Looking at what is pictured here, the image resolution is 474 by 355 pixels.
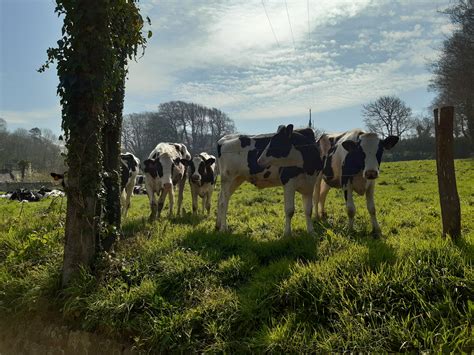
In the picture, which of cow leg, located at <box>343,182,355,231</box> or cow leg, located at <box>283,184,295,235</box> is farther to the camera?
cow leg, located at <box>343,182,355,231</box>

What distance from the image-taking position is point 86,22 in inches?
221

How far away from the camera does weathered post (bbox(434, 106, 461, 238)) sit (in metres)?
4.92

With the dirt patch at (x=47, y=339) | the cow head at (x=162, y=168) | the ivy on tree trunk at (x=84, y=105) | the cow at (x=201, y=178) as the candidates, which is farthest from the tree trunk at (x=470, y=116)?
the dirt patch at (x=47, y=339)

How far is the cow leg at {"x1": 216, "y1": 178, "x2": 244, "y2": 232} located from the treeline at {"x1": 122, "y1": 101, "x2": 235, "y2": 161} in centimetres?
4333

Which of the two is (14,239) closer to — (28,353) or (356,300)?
(28,353)

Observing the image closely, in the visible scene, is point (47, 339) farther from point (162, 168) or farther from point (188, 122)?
point (188, 122)

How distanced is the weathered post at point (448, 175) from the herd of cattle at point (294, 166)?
1.63m

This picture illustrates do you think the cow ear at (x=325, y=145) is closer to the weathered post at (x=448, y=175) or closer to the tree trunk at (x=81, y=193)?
the weathered post at (x=448, y=175)

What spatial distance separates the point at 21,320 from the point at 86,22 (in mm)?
4607

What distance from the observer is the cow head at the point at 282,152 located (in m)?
7.48

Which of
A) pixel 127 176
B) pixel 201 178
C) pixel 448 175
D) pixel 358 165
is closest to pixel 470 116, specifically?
pixel 201 178

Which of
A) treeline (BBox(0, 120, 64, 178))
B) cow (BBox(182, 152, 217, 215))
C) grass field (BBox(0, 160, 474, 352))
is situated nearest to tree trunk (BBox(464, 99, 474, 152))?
cow (BBox(182, 152, 217, 215))

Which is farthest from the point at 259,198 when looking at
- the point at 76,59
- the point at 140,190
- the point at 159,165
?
the point at 140,190

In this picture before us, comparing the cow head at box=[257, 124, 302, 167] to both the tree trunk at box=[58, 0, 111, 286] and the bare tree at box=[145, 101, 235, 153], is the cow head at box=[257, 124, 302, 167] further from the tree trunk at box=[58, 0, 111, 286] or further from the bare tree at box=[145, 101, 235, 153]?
the bare tree at box=[145, 101, 235, 153]
